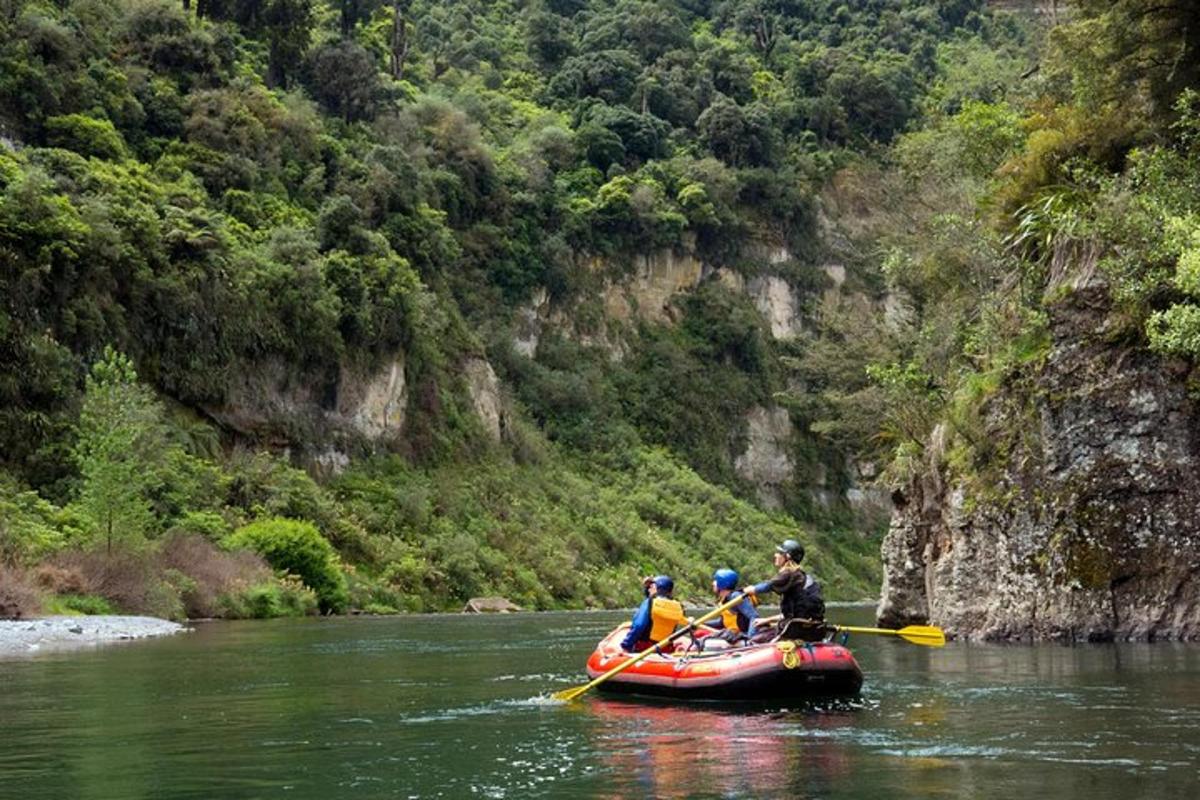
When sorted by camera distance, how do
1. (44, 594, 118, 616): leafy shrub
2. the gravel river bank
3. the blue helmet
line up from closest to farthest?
1. the blue helmet
2. the gravel river bank
3. (44, 594, 118, 616): leafy shrub

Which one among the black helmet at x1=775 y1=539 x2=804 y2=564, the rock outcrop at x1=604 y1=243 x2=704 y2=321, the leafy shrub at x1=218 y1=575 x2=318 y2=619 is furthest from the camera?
the rock outcrop at x1=604 y1=243 x2=704 y2=321

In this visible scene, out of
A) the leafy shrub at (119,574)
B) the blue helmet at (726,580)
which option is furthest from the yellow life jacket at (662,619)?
the leafy shrub at (119,574)

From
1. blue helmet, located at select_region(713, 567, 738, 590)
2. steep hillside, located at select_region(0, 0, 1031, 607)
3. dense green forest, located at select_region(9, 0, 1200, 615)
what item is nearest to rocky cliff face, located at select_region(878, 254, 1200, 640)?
dense green forest, located at select_region(9, 0, 1200, 615)

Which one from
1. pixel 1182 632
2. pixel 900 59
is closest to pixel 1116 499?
pixel 1182 632

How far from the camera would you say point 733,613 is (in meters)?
20.4

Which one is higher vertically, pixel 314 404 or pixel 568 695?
pixel 314 404

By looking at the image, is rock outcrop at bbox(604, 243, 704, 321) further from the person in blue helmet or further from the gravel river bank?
the person in blue helmet

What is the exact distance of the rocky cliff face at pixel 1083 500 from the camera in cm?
2470

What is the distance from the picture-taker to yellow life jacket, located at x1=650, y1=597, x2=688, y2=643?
20.4 metres

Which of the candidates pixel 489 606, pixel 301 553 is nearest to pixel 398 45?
pixel 489 606

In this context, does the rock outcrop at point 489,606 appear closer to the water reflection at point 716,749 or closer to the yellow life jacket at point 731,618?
the yellow life jacket at point 731,618

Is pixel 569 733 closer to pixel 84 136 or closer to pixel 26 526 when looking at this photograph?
pixel 26 526

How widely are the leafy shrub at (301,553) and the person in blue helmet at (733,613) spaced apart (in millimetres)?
29986

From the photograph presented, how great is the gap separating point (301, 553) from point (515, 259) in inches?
1495
